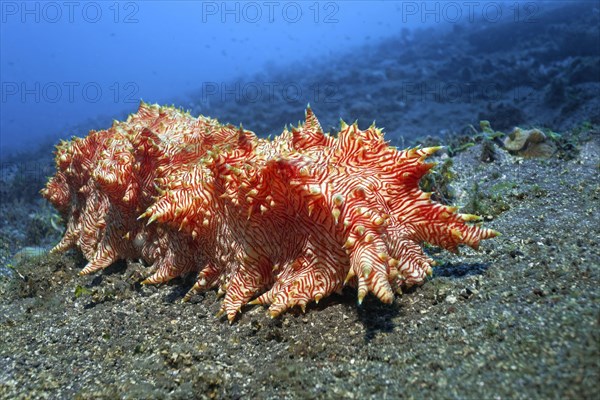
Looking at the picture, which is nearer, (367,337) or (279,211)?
(367,337)

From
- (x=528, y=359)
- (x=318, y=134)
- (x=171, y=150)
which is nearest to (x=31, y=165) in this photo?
(x=171, y=150)

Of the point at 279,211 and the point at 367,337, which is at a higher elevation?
the point at 279,211

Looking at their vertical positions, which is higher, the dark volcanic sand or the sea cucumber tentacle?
the sea cucumber tentacle

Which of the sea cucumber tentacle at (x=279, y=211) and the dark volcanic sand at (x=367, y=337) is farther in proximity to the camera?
the sea cucumber tentacle at (x=279, y=211)

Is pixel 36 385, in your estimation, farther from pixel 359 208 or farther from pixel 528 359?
pixel 528 359

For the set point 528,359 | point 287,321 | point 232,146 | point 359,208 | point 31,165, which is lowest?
point 31,165

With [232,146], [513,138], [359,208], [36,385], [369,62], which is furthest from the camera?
[369,62]

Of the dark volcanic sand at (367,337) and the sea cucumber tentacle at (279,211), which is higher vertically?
the sea cucumber tentacle at (279,211)

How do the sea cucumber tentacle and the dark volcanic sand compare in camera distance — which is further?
the sea cucumber tentacle
